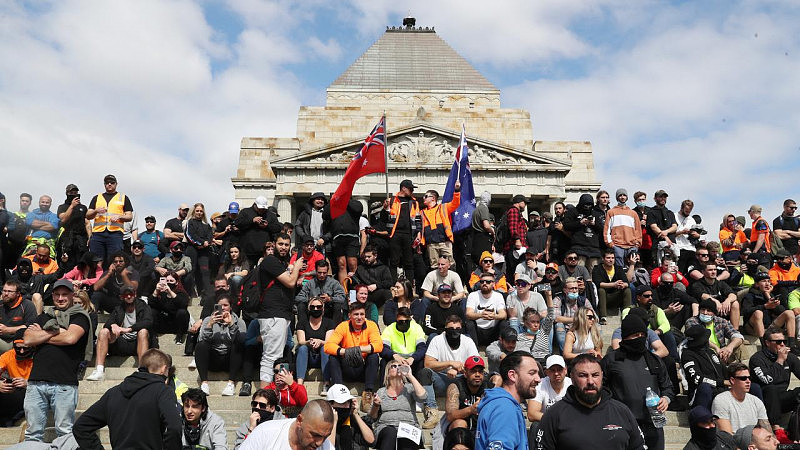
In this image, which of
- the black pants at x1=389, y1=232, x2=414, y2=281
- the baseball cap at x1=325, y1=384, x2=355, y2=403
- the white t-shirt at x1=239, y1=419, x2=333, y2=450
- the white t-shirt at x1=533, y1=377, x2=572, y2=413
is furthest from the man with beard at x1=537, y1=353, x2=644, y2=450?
the black pants at x1=389, y1=232, x2=414, y2=281

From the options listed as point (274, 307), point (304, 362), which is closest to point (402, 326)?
point (304, 362)

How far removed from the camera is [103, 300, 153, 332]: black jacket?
890 cm

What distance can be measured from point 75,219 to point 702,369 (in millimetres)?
11099

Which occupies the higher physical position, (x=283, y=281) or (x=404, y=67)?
(x=404, y=67)

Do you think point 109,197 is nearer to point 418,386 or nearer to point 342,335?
point 342,335

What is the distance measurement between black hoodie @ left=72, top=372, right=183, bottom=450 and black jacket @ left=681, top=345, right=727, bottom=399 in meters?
6.08

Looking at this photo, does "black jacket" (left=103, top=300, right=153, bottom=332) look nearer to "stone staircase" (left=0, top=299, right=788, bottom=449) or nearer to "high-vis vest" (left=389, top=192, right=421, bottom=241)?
"stone staircase" (left=0, top=299, right=788, bottom=449)

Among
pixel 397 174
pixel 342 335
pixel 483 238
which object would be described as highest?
pixel 397 174

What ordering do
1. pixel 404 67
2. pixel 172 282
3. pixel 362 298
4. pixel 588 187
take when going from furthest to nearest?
pixel 404 67 < pixel 588 187 < pixel 172 282 < pixel 362 298

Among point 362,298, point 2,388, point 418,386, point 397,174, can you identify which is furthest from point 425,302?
point 397,174

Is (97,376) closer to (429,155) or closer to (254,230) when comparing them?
(254,230)

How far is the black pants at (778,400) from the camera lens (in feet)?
27.3

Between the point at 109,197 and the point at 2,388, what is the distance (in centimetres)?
493

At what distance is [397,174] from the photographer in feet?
104
